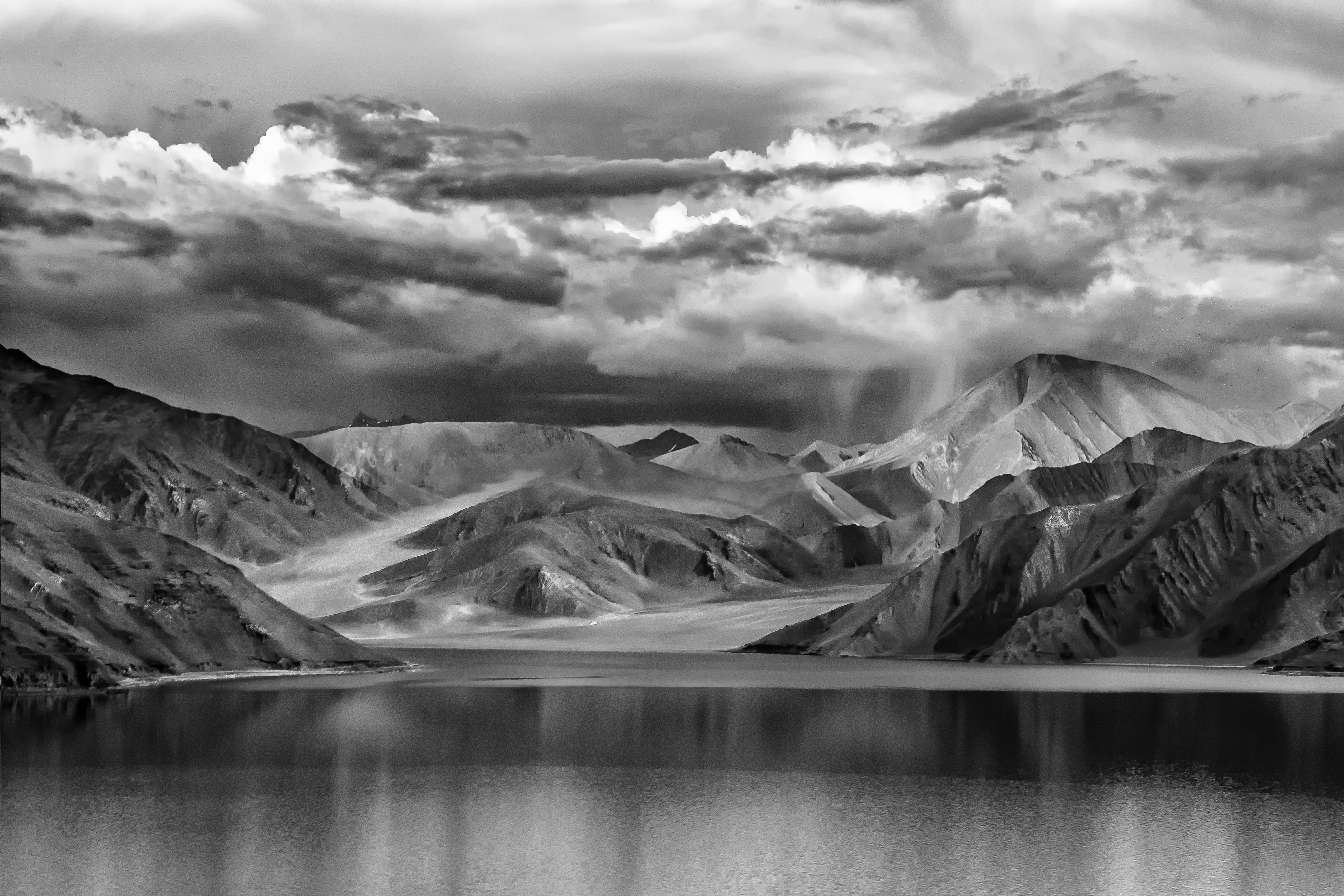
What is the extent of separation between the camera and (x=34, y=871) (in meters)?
60.8

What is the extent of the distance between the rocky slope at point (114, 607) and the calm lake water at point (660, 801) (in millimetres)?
12808

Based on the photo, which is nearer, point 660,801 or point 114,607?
point 660,801

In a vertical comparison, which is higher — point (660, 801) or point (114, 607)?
point (114, 607)

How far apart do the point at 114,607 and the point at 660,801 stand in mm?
101106

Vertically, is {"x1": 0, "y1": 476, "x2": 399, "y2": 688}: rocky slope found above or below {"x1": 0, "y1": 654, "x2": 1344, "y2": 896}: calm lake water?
above

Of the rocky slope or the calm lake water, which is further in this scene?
the rocky slope

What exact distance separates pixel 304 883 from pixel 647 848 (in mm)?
15238

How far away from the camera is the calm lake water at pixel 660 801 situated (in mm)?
62281

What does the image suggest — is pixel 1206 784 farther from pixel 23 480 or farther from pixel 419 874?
pixel 23 480

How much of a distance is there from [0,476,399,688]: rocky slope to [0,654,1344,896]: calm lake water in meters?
12.8

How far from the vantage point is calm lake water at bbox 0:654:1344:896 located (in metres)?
62.3

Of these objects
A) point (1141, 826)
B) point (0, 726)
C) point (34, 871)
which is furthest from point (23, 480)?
point (1141, 826)

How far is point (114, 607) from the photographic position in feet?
542

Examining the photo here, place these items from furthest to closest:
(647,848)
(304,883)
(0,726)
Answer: (0,726) → (647,848) → (304,883)
